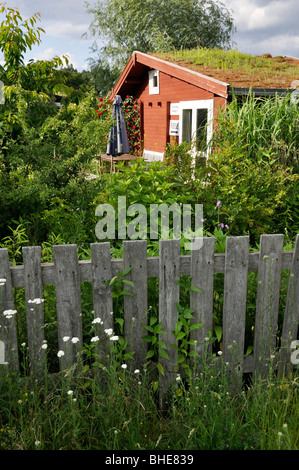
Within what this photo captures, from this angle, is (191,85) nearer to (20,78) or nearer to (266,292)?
(20,78)

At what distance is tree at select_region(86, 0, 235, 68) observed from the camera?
29875mm

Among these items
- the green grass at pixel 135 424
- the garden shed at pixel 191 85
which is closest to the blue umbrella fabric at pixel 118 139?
the garden shed at pixel 191 85

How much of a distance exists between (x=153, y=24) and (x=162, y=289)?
30666 mm

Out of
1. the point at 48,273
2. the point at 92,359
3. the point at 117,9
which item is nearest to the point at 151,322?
the point at 92,359

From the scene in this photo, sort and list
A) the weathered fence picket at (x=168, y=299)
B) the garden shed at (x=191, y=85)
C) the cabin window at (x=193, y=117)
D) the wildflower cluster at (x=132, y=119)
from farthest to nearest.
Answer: the wildflower cluster at (x=132, y=119), the cabin window at (x=193, y=117), the garden shed at (x=191, y=85), the weathered fence picket at (x=168, y=299)

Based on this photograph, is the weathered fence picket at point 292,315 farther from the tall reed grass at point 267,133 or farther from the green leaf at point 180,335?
the tall reed grass at point 267,133

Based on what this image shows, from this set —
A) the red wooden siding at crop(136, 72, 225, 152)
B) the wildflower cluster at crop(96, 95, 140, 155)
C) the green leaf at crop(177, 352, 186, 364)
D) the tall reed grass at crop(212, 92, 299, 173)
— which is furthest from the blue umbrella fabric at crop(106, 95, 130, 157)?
the green leaf at crop(177, 352, 186, 364)

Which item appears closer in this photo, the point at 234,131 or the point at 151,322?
the point at 151,322

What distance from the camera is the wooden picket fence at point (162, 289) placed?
8.66ft

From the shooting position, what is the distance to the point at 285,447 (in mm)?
2273

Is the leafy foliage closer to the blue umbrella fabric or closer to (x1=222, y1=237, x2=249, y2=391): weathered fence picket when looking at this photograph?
the blue umbrella fabric

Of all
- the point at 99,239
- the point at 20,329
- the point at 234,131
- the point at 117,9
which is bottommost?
the point at 20,329

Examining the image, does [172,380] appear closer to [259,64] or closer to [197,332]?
[197,332]

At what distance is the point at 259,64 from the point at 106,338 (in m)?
10.8
